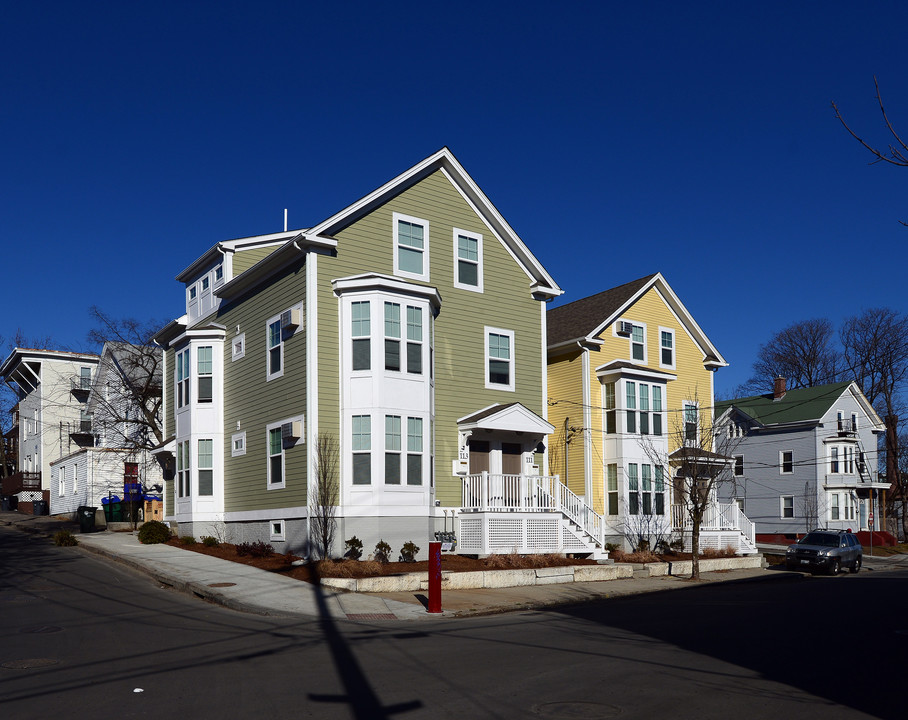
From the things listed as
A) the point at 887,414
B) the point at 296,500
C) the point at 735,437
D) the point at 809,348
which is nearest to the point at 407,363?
the point at 296,500

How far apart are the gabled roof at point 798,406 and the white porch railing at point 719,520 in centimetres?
1923

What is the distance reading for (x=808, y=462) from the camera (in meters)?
52.2

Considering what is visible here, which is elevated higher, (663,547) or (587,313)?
(587,313)

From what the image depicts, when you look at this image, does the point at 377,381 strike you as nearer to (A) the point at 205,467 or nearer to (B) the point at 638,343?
(A) the point at 205,467

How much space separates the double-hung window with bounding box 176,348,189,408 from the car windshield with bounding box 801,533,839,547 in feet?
76.5

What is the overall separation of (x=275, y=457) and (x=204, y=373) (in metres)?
5.54

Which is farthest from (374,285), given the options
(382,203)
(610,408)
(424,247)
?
(610,408)

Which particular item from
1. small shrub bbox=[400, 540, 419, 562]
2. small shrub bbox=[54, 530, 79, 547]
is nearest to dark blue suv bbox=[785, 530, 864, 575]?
small shrub bbox=[400, 540, 419, 562]

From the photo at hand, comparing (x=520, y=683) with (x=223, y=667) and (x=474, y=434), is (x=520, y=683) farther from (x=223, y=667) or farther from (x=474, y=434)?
(x=474, y=434)

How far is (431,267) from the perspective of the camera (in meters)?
A: 27.0

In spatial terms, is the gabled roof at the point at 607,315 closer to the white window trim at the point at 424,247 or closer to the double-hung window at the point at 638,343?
the double-hung window at the point at 638,343

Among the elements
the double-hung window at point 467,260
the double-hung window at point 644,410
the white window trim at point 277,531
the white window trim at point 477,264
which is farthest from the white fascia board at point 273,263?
the double-hung window at point 644,410

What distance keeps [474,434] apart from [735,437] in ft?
110

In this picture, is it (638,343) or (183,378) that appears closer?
(183,378)
